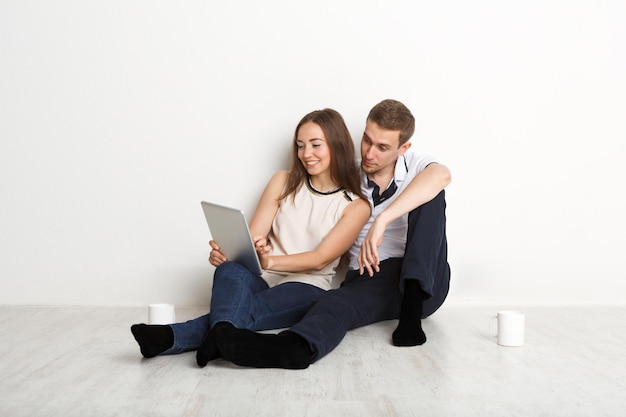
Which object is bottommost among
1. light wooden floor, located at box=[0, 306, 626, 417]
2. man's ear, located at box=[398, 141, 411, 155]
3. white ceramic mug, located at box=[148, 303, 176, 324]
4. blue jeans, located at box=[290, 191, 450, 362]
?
light wooden floor, located at box=[0, 306, 626, 417]

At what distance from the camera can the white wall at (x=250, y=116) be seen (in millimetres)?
3188

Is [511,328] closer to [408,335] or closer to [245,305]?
[408,335]

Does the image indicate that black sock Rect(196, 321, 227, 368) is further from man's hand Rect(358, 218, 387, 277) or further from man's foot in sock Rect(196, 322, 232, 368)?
man's hand Rect(358, 218, 387, 277)

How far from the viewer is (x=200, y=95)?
10.5ft

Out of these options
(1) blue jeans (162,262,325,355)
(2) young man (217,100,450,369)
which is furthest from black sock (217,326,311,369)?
(1) blue jeans (162,262,325,355)

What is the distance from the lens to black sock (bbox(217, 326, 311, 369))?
2062mm

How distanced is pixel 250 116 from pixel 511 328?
145 cm

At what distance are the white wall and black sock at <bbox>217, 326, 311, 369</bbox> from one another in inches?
47.3

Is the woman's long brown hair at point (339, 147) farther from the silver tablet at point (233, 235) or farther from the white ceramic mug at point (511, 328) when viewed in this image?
the white ceramic mug at point (511, 328)

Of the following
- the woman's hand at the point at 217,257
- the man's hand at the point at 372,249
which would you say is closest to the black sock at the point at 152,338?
the woman's hand at the point at 217,257

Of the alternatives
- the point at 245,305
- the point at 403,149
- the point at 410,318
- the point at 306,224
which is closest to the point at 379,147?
the point at 403,149

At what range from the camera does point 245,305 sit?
2.40m

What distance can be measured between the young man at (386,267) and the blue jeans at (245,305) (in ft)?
0.51

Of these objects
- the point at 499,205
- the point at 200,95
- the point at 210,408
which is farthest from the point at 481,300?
the point at 210,408
